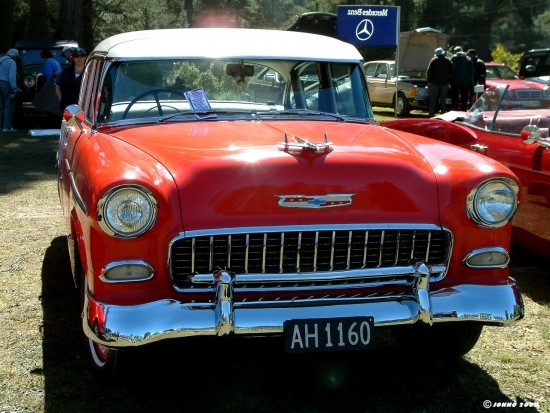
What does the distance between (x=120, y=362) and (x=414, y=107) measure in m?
16.4

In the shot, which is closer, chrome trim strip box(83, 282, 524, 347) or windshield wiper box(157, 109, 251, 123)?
chrome trim strip box(83, 282, 524, 347)

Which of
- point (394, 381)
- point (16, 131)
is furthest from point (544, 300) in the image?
point (16, 131)

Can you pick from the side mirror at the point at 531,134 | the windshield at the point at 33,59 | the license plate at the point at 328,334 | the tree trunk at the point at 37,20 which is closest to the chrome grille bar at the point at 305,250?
the license plate at the point at 328,334

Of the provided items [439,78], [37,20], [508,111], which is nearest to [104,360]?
[508,111]

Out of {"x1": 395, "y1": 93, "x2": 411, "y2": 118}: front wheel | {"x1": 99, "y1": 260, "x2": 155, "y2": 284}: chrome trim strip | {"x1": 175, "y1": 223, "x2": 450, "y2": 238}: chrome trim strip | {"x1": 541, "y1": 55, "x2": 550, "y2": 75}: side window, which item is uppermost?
{"x1": 175, "y1": 223, "x2": 450, "y2": 238}: chrome trim strip

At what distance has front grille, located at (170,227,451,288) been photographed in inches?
130

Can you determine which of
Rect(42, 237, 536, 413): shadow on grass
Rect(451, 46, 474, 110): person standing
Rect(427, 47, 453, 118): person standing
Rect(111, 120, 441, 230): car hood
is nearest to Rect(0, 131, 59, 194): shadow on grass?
Rect(42, 237, 536, 413): shadow on grass

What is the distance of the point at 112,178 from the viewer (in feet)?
10.6

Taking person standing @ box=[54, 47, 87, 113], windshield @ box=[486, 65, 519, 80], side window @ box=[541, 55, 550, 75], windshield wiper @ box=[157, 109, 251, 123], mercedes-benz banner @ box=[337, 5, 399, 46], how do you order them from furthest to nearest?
windshield @ box=[486, 65, 519, 80]
side window @ box=[541, 55, 550, 75]
mercedes-benz banner @ box=[337, 5, 399, 46]
person standing @ box=[54, 47, 87, 113]
windshield wiper @ box=[157, 109, 251, 123]

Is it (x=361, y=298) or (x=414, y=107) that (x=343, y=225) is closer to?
(x=361, y=298)

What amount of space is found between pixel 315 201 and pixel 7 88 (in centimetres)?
1195

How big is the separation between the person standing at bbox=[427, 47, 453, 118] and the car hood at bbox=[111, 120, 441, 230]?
13.6m

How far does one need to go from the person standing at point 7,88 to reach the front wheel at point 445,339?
11.4 meters

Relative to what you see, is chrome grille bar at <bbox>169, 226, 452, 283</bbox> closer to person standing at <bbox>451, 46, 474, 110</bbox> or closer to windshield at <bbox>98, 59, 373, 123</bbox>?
windshield at <bbox>98, 59, 373, 123</bbox>
